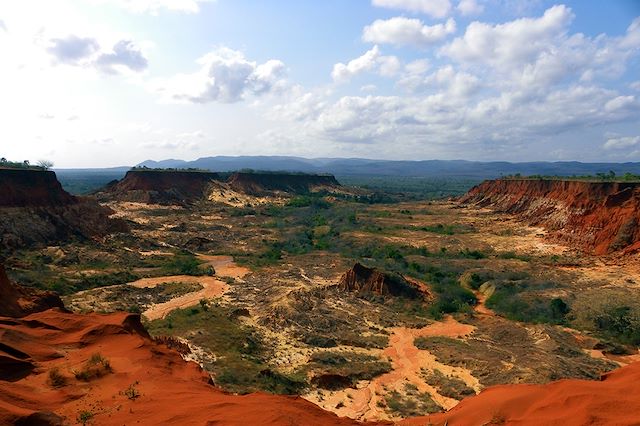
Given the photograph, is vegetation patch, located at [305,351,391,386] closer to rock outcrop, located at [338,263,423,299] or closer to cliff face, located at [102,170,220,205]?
rock outcrop, located at [338,263,423,299]

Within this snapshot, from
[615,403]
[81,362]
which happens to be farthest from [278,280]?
[615,403]

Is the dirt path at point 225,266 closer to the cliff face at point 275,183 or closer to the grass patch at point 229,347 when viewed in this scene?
the grass patch at point 229,347

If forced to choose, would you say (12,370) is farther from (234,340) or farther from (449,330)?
(449,330)

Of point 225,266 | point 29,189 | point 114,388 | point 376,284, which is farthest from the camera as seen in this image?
point 29,189

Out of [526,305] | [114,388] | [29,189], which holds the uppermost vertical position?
[29,189]

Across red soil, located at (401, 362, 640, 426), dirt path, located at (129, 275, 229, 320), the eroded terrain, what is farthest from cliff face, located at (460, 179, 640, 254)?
red soil, located at (401, 362, 640, 426)

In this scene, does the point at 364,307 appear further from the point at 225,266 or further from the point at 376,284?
the point at 225,266

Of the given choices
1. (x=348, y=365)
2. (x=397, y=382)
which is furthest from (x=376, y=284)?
(x=397, y=382)

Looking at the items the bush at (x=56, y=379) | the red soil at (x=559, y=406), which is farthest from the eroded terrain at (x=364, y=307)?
the bush at (x=56, y=379)
